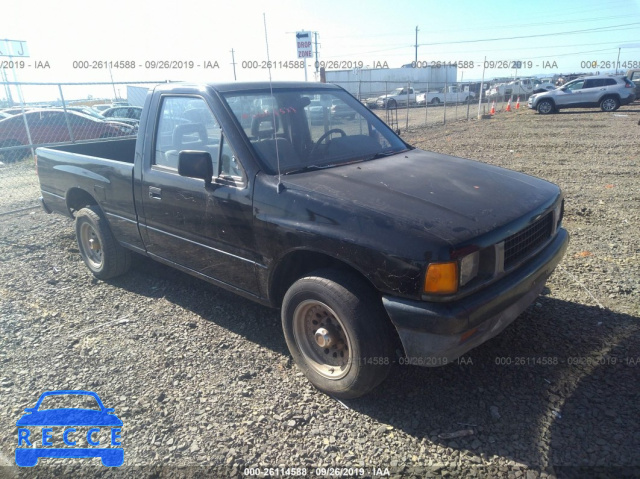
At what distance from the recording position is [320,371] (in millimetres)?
2881

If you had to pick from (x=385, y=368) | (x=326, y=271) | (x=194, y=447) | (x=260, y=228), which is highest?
(x=260, y=228)

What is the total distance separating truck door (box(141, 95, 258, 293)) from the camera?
3.10 metres

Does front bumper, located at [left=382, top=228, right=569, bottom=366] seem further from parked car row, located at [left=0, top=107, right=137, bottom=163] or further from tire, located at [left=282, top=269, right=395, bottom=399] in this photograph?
parked car row, located at [left=0, top=107, right=137, bottom=163]

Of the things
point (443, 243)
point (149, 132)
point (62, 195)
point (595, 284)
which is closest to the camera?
point (443, 243)

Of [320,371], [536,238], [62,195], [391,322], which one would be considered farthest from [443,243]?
[62,195]

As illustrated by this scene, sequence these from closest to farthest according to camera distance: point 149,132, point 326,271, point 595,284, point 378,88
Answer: point 326,271
point 149,132
point 595,284
point 378,88

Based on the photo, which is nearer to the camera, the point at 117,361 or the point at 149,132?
the point at 117,361

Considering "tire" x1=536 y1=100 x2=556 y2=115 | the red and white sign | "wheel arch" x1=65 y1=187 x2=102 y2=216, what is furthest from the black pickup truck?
"tire" x1=536 y1=100 x2=556 y2=115

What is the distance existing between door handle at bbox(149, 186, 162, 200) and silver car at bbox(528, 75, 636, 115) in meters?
22.5

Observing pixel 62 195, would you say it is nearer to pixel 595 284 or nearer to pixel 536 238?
pixel 536 238

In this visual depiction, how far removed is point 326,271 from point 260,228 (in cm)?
55

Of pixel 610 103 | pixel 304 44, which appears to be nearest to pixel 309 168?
pixel 304 44

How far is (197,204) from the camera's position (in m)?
3.30

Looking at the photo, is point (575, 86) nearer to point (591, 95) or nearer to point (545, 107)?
point (591, 95)
